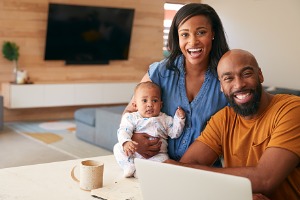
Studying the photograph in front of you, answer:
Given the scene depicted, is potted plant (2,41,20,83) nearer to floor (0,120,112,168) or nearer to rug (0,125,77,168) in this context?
floor (0,120,112,168)

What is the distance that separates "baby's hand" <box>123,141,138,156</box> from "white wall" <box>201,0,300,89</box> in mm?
5469

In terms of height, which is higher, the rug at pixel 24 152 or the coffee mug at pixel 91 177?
the coffee mug at pixel 91 177

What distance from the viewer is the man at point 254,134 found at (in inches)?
62.9

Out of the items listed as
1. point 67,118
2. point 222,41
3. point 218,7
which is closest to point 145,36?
point 218,7

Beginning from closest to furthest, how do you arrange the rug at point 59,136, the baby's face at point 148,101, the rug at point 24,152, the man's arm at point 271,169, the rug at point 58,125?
the man's arm at point 271,169
the baby's face at point 148,101
the rug at point 24,152
the rug at point 59,136
the rug at point 58,125

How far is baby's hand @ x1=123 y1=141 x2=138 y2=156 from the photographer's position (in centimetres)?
197

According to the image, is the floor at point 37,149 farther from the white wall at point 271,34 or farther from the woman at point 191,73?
the white wall at point 271,34

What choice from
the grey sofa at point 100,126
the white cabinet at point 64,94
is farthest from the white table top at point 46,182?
the white cabinet at point 64,94

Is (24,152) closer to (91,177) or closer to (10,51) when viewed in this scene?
(10,51)

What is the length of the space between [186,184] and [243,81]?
551 millimetres

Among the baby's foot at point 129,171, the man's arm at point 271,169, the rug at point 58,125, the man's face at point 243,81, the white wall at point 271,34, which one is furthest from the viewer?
the white wall at point 271,34

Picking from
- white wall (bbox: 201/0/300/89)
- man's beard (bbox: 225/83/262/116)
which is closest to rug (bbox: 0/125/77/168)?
man's beard (bbox: 225/83/262/116)

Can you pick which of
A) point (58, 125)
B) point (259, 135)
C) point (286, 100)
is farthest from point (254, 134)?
point (58, 125)

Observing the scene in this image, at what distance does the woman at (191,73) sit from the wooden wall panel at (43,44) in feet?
17.0
